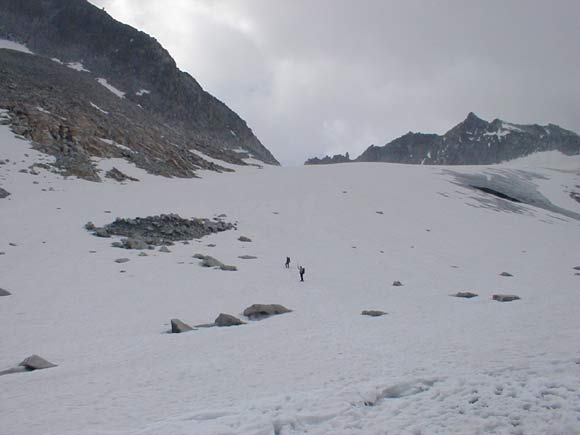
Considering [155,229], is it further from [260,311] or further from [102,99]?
[102,99]

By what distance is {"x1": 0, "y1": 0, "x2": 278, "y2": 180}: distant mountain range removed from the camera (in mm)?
39844

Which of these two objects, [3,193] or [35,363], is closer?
[35,363]

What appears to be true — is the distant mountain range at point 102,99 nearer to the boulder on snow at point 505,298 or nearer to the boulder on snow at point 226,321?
the boulder on snow at point 226,321

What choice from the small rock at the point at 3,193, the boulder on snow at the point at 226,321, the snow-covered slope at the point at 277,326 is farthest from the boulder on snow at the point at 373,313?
the small rock at the point at 3,193

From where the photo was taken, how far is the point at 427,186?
53.5 m

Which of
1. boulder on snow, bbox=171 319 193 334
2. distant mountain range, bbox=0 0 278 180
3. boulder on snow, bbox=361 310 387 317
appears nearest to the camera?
boulder on snow, bbox=171 319 193 334

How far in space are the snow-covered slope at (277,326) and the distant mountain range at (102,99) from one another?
7.09 metres

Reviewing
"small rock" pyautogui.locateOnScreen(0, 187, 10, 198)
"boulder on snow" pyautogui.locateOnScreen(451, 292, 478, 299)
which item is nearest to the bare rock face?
"small rock" pyautogui.locateOnScreen(0, 187, 10, 198)

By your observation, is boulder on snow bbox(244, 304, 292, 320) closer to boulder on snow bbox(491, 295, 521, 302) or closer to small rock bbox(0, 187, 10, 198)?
boulder on snow bbox(491, 295, 521, 302)

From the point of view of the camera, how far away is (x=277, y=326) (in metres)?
13.1

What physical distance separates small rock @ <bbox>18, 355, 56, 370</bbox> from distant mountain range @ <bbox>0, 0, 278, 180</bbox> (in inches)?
1069

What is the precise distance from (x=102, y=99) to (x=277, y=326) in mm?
67781

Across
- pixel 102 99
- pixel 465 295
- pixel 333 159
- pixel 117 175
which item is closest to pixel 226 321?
pixel 465 295

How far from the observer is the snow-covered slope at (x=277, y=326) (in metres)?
6.68
